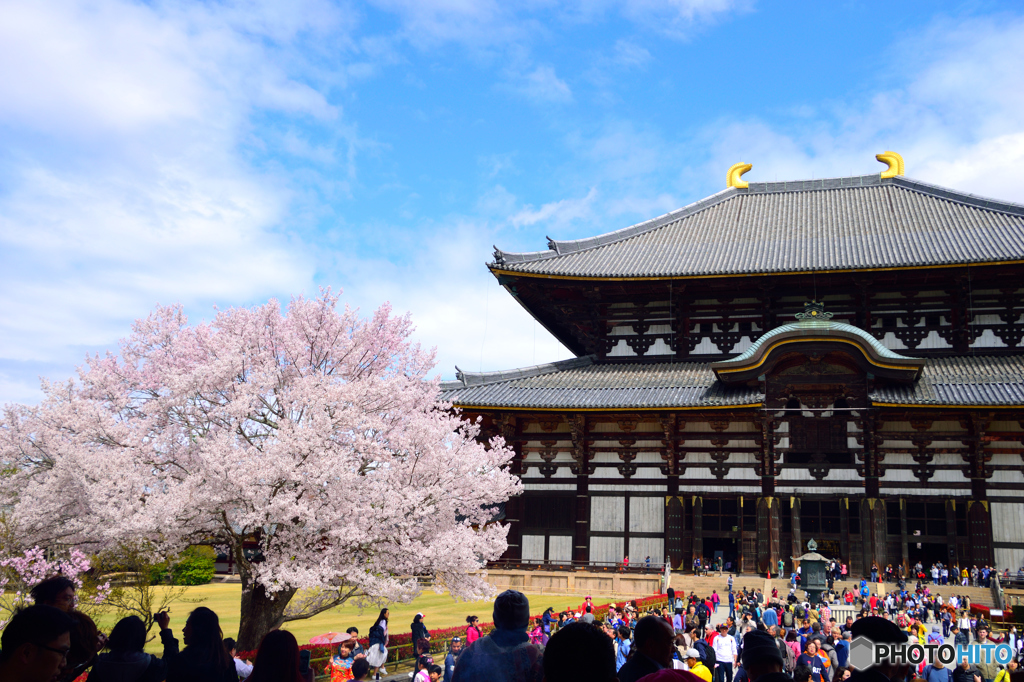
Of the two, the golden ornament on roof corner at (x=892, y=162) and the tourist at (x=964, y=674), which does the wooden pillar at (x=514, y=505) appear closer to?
the tourist at (x=964, y=674)

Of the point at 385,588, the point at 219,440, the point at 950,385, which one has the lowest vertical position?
the point at 385,588

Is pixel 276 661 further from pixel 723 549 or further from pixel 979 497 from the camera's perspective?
pixel 979 497

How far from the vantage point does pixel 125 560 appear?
14.6 m

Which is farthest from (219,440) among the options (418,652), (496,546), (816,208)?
(816,208)

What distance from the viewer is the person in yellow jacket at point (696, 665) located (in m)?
9.40

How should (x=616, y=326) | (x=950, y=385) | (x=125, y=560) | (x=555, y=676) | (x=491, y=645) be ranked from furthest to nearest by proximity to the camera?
1. (x=616, y=326)
2. (x=950, y=385)
3. (x=125, y=560)
4. (x=491, y=645)
5. (x=555, y=676)

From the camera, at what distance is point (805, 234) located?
3319cm

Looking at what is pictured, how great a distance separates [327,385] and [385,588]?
13.5 feet

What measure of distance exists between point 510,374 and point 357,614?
1163cm

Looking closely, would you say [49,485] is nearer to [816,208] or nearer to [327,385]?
[327,385]

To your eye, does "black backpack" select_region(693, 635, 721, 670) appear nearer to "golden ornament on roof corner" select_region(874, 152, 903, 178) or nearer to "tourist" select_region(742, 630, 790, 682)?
"tourist" select_region(742, 630, 790, 682)

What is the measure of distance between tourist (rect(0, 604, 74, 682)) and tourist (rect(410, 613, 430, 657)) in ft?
34.6

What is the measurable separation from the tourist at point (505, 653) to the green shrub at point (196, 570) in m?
32.0

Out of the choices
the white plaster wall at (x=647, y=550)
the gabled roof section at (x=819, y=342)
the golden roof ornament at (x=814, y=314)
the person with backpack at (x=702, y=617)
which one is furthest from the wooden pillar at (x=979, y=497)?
the person with backpack at (x=702, y=617)
